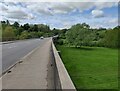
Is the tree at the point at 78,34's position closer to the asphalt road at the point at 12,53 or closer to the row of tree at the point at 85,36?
the row of tree at the point at 85,36

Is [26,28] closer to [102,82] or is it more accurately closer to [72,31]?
[72,31]

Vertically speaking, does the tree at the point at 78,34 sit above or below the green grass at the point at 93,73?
above


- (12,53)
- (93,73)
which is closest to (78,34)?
(12,53)

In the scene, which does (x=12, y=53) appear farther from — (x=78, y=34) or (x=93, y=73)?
(x=78, y=34)

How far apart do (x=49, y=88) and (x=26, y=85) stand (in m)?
0.99

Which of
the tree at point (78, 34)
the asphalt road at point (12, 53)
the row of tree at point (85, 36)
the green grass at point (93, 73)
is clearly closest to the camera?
the green grass at point (93, 73)

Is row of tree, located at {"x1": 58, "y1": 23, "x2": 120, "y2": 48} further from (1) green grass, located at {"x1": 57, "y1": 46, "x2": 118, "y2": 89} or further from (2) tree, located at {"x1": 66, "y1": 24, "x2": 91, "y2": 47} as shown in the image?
(1) green grass, located at {"x1": 57, "y1": 46, "x2": 118, "y2": 89}

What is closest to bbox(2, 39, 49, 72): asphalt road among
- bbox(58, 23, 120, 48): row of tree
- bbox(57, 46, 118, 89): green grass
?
bbox(57, 46, 118, 89): green grass

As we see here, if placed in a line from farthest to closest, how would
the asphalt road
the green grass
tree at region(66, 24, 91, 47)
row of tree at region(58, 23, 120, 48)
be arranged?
tree at region(66, 24, 91, 47)
row of tree at region(58, 23, 120, 48)
the asphalt road
the green grass

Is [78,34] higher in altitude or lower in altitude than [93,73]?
higher

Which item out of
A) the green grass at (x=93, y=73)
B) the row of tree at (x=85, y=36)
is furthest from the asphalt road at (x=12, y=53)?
the row of tree at (x=85, y=36)

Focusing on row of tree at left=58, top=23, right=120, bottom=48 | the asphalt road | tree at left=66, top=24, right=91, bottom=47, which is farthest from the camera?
tree at left=66, top=24, right=91, bottom=47

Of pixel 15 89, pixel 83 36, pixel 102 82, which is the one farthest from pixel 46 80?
pixel 83 36

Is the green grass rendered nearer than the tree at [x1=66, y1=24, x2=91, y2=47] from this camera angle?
Yes
